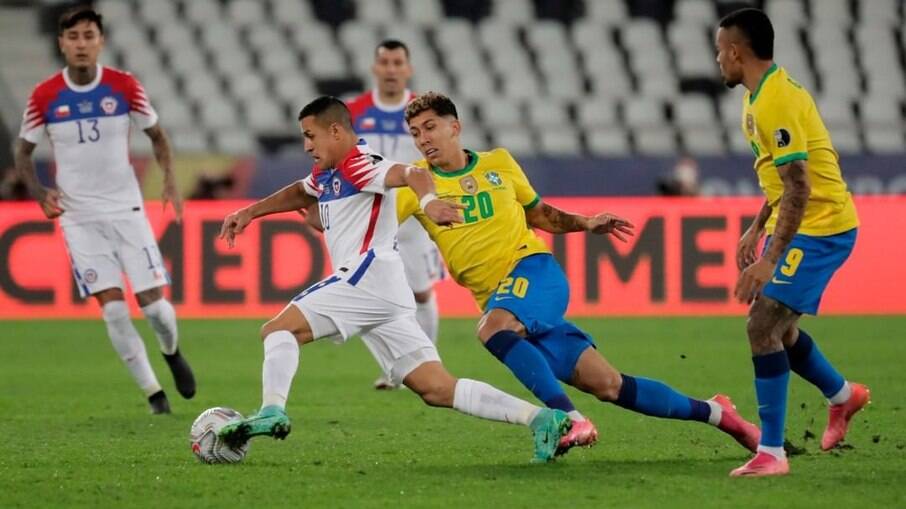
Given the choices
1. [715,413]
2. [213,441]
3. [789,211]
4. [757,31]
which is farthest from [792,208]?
[213,441]

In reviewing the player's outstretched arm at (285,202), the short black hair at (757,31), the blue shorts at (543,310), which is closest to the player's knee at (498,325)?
the blue shorts at (543,310)

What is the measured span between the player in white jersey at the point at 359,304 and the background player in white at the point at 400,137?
12.5ft

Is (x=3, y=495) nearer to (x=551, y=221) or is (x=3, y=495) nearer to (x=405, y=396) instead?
(x=551, y=221)

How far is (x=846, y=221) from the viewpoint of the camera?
6.63 m

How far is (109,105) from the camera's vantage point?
9.42 m

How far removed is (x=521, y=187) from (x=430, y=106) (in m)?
0.58

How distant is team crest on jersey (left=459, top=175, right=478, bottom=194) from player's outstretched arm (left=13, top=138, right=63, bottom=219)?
9.90 feet

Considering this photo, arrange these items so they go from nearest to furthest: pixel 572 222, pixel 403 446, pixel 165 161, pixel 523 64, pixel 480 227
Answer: pixel 480 227
pixel 572 222
pixel 403 446
pixel 165 161
pixel 523 64

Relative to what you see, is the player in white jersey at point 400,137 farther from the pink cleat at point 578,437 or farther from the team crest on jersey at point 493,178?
the pink cleat at point 578,437

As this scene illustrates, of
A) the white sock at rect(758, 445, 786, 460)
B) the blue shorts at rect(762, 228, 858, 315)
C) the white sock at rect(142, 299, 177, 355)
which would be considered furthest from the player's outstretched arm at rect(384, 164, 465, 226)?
the white sock at rect(142, 299, 177, 355)

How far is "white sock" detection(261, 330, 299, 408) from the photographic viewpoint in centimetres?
670

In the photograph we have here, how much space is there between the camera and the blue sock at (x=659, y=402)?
6.95m

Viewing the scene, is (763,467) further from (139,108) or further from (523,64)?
(523,64)

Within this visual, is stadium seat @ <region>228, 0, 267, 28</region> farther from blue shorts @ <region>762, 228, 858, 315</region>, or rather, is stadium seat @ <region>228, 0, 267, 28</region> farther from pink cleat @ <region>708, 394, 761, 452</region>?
blue shorts @ <region>762, 228, 858, 315</region>
